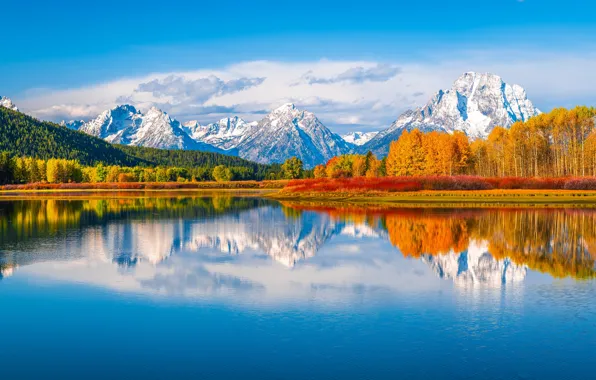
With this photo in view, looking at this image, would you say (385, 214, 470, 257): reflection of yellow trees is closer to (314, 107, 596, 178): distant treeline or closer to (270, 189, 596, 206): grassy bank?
(270, 189, 596, 206): grassy bank

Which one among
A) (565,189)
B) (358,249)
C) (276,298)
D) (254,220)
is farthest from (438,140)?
(276,298)

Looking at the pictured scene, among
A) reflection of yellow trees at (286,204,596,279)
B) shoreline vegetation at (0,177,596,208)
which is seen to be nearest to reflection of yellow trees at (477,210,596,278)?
reflection of yellow trees at (286,204,596,279)

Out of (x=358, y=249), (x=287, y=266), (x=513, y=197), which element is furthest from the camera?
(x=513, y=197)

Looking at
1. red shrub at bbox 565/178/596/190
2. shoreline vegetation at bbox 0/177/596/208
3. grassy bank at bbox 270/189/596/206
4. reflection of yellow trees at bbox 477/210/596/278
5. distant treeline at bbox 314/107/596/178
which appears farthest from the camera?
distant treeline at bbox 314/107/596/178

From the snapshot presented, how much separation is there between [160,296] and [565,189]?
3320 inches

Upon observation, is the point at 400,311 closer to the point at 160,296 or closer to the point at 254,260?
the point at 160,296

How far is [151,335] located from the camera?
61.4 ft

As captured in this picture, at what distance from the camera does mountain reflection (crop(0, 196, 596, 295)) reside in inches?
1086

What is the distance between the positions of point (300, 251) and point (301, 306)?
14.8m

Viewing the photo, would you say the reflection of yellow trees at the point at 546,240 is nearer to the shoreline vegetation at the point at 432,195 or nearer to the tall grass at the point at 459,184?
the shoreline vegetation at the point at 432,195

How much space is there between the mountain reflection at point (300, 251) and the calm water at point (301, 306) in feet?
0.54

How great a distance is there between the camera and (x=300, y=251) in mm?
36938

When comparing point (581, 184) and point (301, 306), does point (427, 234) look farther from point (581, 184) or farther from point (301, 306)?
point (581, 184)

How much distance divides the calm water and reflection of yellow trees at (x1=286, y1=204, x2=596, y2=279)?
0.27 meters
